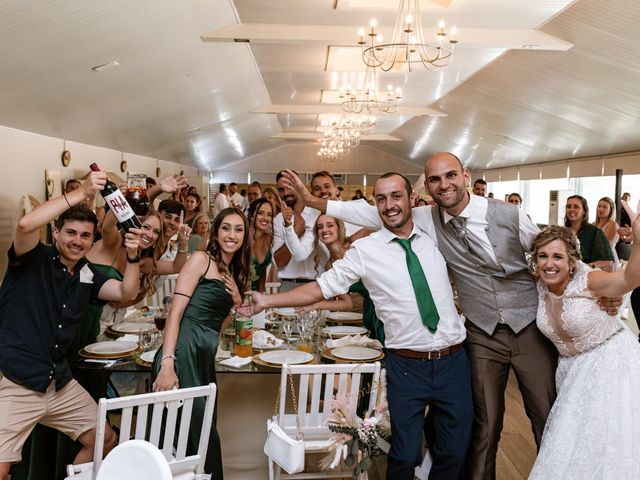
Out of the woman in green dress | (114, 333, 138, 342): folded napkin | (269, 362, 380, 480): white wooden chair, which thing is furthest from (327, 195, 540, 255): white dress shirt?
the woman in green dress

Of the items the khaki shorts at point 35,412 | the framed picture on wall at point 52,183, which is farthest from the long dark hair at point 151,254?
the framed picture on wall at point 52,183

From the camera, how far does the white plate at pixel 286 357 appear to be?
304 cm

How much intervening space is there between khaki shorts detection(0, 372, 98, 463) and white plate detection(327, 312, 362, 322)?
190 centimetres

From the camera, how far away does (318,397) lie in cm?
265

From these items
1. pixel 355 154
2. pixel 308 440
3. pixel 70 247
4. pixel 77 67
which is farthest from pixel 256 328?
pixel 355 154

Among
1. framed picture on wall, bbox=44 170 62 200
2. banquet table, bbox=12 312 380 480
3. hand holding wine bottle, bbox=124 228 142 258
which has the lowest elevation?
banquet table, bbox=12 312 380 480

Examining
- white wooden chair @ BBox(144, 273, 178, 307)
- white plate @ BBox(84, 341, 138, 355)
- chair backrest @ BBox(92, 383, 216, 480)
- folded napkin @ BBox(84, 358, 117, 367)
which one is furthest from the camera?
white wooden chair @ BBox(144, 273, 178, 307)

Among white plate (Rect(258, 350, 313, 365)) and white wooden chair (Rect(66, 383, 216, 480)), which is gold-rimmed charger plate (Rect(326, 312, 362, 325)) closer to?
white plate (Rect(258, 350, 313, 365))

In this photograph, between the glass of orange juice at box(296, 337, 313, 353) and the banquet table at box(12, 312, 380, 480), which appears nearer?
the banquet table at box(12, 312, 380, 480)

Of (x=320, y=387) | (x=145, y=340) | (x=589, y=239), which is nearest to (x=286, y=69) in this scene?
(x=589, y=239)

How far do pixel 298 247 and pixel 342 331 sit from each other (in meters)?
1.24

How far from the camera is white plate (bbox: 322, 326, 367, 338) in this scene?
12.3ft

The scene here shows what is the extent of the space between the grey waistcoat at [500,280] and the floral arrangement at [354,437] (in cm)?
72

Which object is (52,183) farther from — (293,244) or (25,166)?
(293,244)
